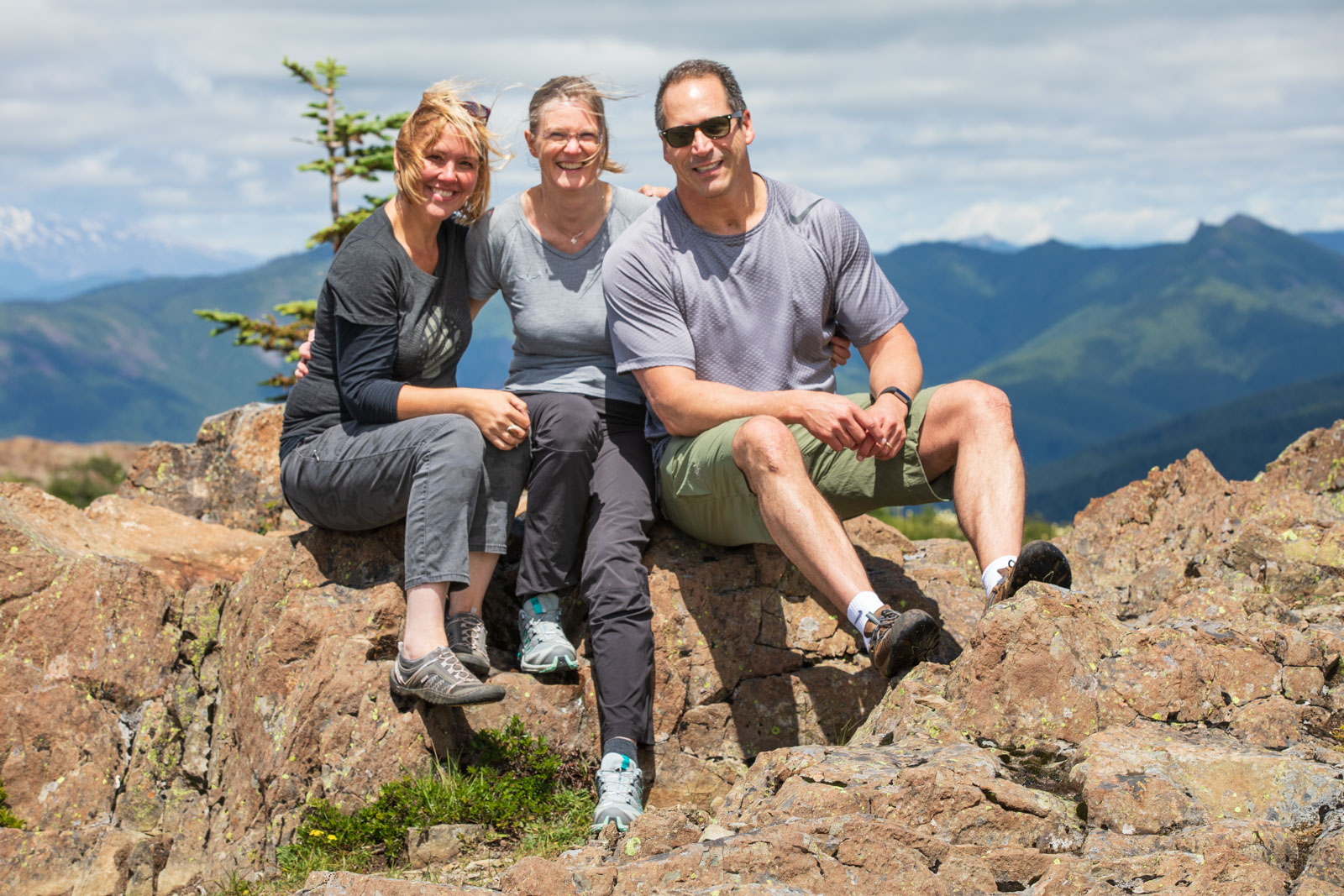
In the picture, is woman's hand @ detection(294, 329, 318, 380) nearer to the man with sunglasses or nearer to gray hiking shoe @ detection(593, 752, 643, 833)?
the man with sunglasses

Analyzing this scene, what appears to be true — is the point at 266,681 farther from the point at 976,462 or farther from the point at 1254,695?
the point at 1254,695

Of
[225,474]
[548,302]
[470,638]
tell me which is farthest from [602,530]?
[225,474]

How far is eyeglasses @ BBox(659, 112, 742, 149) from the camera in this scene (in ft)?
21.2

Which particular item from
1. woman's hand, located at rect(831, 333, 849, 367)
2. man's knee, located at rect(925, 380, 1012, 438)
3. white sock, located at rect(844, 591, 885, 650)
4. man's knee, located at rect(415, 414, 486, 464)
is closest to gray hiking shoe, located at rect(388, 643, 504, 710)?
man's knee, located at rect(415, 414, 486, 464)

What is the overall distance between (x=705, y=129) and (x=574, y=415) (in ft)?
6.13

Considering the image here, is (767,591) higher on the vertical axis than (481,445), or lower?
lower

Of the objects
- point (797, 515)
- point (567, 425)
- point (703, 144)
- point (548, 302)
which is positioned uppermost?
point (703, 144)

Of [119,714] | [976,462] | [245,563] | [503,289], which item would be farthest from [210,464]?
[976,462]

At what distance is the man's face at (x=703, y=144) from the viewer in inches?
256

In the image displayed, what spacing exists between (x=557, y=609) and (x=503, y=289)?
2.10 meters

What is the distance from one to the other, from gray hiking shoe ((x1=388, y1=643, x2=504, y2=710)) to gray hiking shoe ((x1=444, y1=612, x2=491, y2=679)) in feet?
0.58

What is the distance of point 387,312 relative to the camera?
6.51 metres

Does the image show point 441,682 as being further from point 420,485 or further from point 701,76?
point 701,76

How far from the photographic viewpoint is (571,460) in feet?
21.4
